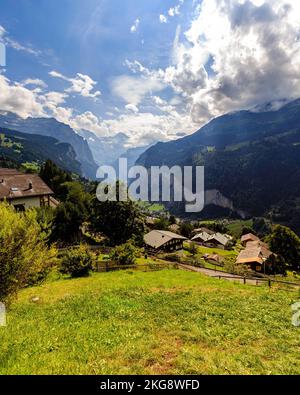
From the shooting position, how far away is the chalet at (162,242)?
82562mm

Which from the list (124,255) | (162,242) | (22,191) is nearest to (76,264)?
(124,255)

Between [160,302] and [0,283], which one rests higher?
[0,283]

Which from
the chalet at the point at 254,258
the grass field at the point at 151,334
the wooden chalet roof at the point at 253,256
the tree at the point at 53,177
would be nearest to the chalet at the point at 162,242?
the wooden chalet roof at the point at 253,256

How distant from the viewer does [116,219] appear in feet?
179

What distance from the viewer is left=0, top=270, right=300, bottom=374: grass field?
30.9 feet

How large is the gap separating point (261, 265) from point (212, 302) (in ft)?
181

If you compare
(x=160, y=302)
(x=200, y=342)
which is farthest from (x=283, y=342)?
(x=160, y=302)

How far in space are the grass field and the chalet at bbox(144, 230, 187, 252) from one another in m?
59.5

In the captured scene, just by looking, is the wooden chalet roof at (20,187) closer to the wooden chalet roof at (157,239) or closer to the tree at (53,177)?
the tree at (53,177)

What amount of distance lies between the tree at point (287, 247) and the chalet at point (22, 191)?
63915 mm

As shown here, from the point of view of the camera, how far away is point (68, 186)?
74.0 m

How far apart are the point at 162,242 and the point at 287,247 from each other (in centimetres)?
3572
